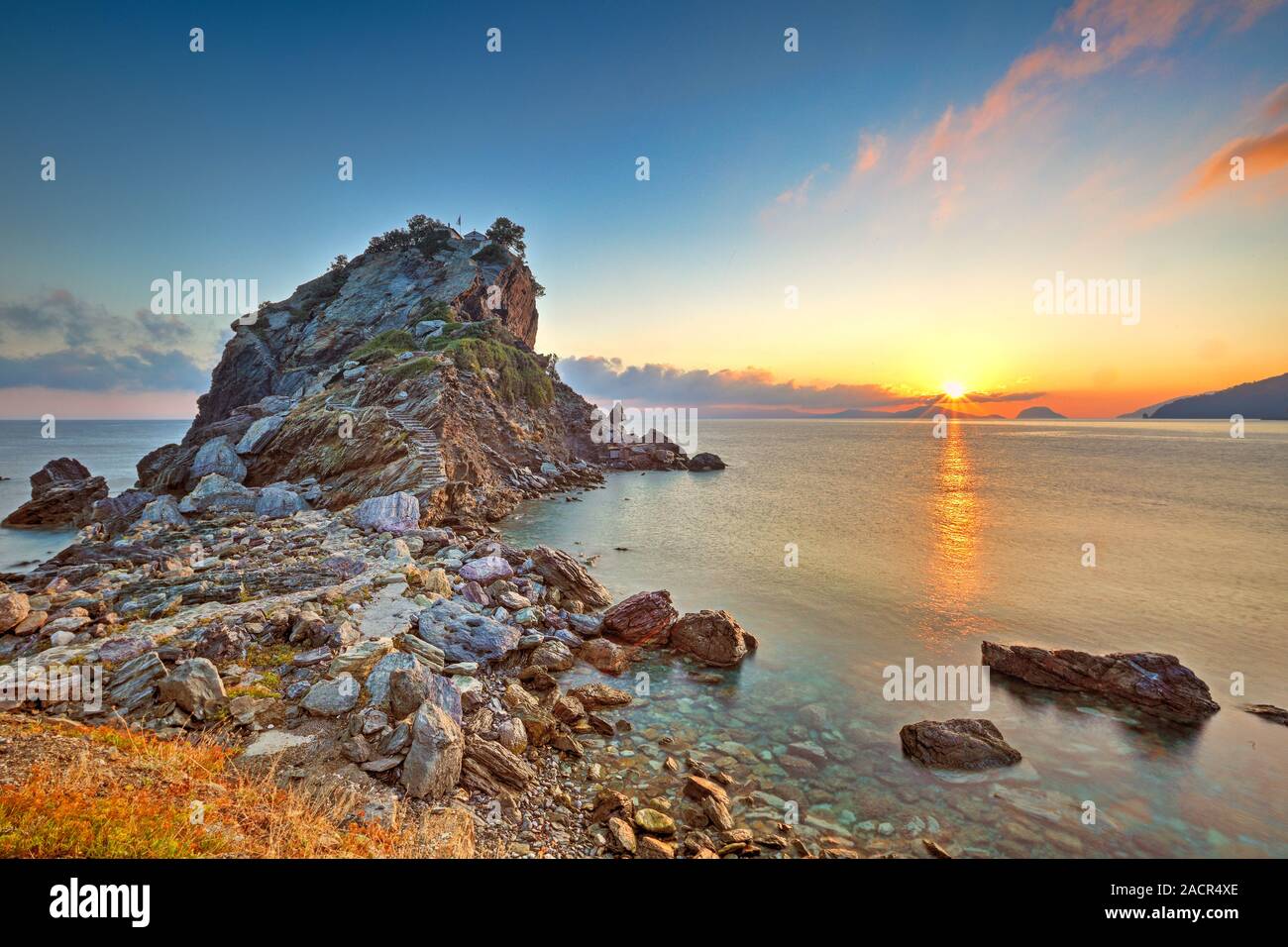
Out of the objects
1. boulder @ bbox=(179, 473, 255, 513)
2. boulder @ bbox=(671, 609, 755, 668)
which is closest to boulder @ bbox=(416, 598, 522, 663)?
boulder @ bbox=(671, 609, 755, 668)

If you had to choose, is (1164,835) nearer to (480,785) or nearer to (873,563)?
(480,785)

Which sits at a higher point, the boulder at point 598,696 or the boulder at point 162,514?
the boulder at point 162,514

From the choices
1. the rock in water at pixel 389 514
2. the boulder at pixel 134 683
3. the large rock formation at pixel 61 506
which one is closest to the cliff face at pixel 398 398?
the rock in water at pixel 389 514

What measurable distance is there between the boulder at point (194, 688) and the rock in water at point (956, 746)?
16.1 metres

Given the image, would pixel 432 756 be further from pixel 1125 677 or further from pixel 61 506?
pixel 61 506

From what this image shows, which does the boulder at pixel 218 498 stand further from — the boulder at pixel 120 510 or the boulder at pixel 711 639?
the boulder at pixel 711 639

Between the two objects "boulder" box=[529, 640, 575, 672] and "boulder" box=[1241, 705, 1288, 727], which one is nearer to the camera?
"boulder" box=[1241, 705, 1288, 727]

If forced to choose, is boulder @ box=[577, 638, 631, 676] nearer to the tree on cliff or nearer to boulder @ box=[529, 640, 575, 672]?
boulder @ box=[529, 640, 575, 672]

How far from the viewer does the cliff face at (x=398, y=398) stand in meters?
39.2

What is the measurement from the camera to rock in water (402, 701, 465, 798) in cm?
969

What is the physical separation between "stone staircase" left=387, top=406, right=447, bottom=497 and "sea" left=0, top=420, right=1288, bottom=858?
6490 millimetres
